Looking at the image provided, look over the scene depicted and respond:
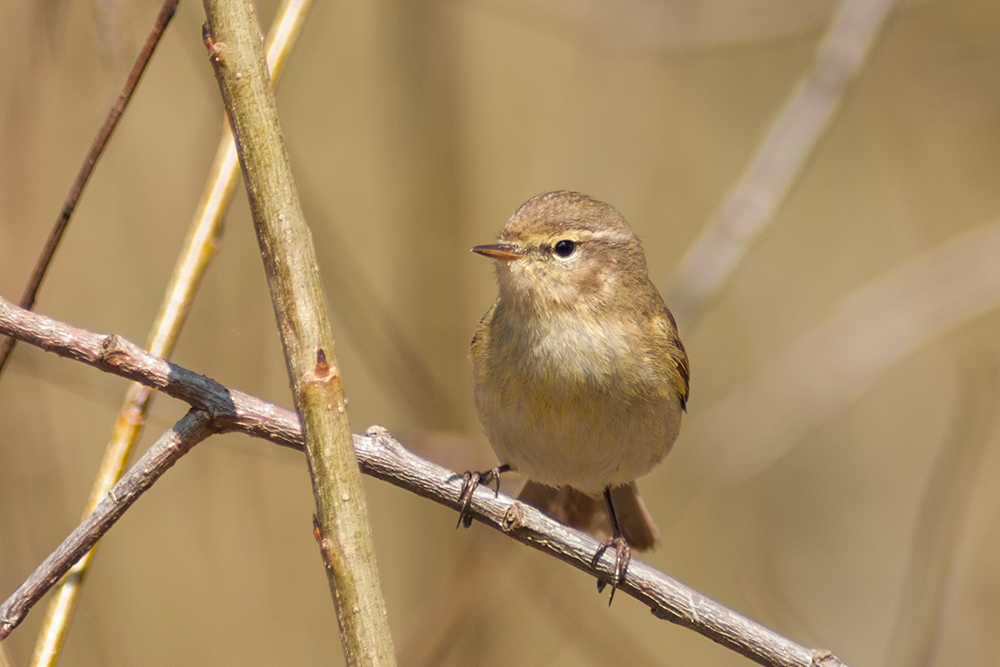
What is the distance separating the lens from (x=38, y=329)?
1.36m

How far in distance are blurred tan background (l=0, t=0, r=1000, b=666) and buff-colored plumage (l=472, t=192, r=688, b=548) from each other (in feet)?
0.91

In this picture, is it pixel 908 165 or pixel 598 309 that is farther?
pixel 908 165

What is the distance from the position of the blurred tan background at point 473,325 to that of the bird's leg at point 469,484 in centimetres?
21

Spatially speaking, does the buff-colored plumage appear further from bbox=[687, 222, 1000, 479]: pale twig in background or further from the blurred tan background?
bbox=[687, 222, 1000, 479]: pale twig in background

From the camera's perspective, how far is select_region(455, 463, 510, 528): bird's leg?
182 centimetres

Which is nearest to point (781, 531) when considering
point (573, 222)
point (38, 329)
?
point (573, 222)

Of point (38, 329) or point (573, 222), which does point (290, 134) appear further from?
point (38, 329)

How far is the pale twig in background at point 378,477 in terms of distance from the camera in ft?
4.31

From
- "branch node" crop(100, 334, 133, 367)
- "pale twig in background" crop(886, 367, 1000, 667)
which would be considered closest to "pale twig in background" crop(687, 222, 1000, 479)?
"pale twig in background" crop(886, 367, 1000, 667)

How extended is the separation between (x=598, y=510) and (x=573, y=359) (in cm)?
99

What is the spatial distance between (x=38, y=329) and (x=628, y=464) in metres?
1.88

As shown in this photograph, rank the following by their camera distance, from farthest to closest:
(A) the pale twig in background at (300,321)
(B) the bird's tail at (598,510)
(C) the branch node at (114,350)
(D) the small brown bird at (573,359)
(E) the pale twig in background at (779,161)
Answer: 1. (B) the bird's tail at (598,510)
2. (E) the pale twig in background at (779,161)
3. (D) the small brown bird at (573,359)
4. (C) the branch node at (114,350)
5. (A) the pale twig in background at (300,321)

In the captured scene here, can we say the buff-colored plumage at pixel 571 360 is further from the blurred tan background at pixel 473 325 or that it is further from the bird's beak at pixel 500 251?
the blurred tan background at pixel 473 325

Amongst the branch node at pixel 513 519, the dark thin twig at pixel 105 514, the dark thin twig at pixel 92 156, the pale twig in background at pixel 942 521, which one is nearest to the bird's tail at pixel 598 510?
the pale twig in background at pixel 942 521
